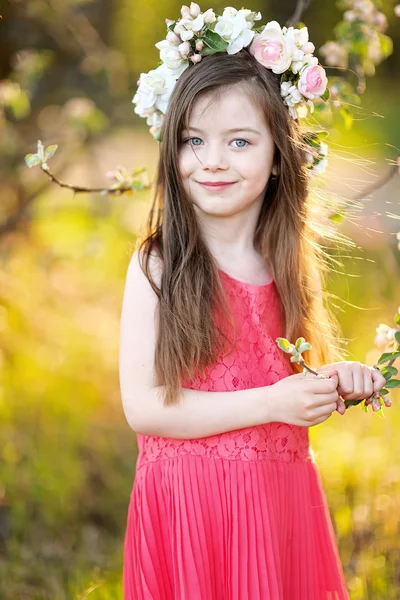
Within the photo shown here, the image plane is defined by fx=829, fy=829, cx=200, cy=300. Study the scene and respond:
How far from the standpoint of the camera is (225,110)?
→ 70.6 inches

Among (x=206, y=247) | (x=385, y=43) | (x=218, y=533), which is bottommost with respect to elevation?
(x=218, y=533)

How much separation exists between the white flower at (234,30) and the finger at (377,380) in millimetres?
772

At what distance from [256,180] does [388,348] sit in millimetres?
472

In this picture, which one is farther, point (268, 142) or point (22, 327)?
point (22, 327)

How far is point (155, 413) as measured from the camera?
1.80 metres

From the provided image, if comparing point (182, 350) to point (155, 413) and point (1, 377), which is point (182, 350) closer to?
point (155, 413)

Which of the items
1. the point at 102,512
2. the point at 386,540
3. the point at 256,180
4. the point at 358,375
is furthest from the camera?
the point at 102,512

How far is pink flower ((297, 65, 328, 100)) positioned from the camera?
184 centimetres

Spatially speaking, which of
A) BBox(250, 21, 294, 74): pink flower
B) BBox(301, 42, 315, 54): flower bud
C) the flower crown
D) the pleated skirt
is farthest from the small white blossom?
the pleated skirt

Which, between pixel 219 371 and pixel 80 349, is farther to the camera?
pixel 80 349

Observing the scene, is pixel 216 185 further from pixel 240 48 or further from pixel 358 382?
pixel 358 382

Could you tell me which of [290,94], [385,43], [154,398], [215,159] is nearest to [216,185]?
[215,159]

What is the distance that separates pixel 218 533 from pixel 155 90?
3.32 ft

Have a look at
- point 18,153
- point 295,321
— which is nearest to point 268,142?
point 295,321
